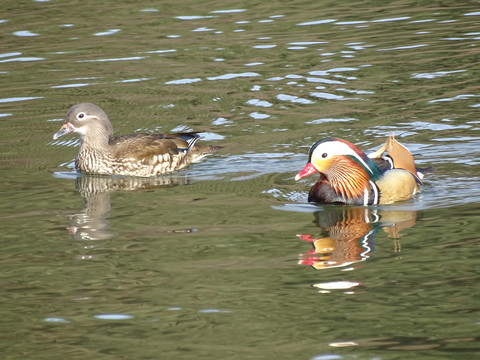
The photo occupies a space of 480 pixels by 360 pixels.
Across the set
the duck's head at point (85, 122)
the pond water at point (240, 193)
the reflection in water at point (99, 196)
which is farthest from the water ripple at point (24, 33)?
the reflection in water at point (99, 196)

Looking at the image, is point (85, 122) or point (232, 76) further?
point (232, 76)

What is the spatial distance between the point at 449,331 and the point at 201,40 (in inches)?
488

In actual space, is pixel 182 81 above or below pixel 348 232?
above

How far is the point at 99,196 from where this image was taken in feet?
35.8

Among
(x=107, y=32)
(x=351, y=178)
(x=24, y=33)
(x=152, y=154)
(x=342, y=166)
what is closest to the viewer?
(x=351, y=178)

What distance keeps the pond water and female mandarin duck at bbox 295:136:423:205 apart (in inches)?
5.5

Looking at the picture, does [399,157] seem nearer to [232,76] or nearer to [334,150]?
[334,150]

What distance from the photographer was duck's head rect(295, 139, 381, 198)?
972cm

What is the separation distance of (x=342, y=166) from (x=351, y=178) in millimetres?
195

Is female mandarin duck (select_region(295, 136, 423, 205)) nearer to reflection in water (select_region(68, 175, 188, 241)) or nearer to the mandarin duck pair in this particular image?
the mandarin duck pair

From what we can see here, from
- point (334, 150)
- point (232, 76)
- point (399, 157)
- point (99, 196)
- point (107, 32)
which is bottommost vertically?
point (99, 196)

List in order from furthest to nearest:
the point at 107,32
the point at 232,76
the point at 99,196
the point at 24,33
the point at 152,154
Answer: the point at 24,33 → the point at 107,32 → the point at 232,76 → the point at 152,154 → the point at 99,196

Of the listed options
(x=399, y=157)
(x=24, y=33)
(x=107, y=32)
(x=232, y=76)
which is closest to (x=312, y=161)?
(x=399, y=157)

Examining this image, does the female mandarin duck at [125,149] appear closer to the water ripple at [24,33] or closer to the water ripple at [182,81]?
the water ripple at [182,81]
